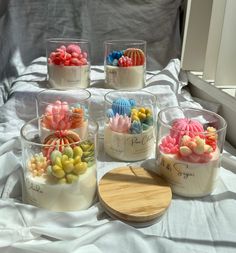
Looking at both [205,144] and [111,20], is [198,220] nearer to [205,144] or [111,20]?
[205,144]

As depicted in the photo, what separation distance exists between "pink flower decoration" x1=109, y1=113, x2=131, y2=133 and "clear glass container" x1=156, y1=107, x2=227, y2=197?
61 mm

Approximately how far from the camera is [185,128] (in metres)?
0.56

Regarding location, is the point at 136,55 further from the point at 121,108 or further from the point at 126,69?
the point at 121,108

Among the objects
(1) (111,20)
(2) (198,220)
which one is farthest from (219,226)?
(1) (111,20)

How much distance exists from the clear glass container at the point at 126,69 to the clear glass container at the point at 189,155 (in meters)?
0.25

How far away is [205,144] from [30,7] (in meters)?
0.72

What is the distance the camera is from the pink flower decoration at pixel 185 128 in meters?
0.54

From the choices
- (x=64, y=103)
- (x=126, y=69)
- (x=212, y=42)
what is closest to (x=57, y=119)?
(x=64, y=103)

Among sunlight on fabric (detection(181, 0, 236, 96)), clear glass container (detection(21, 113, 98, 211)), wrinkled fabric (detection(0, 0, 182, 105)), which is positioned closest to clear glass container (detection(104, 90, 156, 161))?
clear glass container (detection(21, 113, 98, 211))

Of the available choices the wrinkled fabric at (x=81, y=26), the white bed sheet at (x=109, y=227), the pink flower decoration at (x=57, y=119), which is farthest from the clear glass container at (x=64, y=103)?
the wrinkled fabric at (x=81, y=26)

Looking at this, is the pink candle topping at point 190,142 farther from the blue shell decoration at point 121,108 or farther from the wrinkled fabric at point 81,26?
the wrinkled fabric at point 81,26

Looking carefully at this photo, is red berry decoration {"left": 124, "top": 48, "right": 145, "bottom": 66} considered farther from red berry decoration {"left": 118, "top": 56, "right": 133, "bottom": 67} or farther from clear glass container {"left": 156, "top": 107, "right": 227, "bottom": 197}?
clear glass container {"left": 156, "top": 107, "right": 227, "bottom": 197}

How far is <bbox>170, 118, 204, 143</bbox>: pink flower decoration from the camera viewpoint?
1.76 ft

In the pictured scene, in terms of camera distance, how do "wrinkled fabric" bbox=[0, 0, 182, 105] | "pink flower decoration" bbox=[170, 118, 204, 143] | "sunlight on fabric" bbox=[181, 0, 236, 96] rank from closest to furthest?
"pink flower decoration" bbox=[170, 118, 204, 143] < "sunlight on fabric" bbox=[181, 0, 236, 96] < "wrinkled fabric" bbox=[0, 0, 182, 105]
